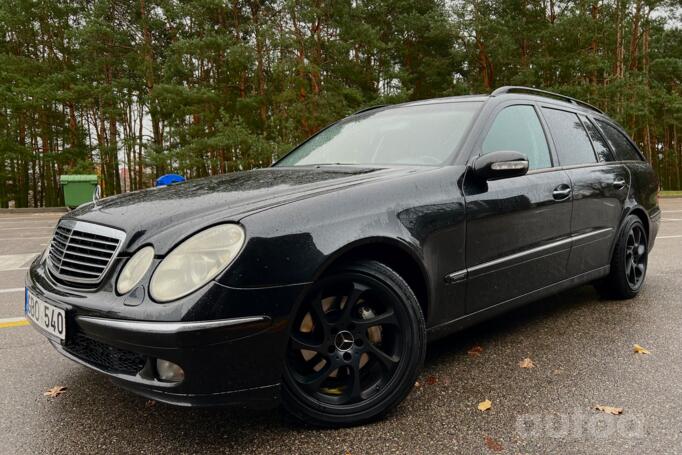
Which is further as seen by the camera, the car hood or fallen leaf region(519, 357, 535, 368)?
fallen leaf region(519, 357, 535, 368)

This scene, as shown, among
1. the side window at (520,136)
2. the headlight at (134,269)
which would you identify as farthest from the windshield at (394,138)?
the headlight at (134,269)

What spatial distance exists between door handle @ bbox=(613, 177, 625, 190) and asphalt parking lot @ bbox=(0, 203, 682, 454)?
40.3 inches

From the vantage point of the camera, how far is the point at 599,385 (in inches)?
100

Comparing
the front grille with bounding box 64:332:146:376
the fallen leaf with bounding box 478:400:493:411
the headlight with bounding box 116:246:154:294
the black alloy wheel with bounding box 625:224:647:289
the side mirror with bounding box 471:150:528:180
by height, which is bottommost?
the fallen leaf with bounding box 478:400:493:411

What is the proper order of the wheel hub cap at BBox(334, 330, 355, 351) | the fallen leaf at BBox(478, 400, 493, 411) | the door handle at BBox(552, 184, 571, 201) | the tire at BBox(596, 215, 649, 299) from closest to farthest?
the wheel hub cap at BBox(334, 330, 355, 351)
the fallen leaf at BBox(478, 400, 493, 411)
the door handle at BBox(552, 184, 571, 201)
the tire at BBox(596, 215, 649, 299)

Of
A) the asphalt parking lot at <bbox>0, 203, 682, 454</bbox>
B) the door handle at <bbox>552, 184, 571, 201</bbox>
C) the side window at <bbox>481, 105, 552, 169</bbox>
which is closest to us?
the asphalt parking lot at <bbox>0, 203, 682, 454</bbox>

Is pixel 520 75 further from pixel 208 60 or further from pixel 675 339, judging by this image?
pixel 675 339

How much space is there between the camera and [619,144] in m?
4.28

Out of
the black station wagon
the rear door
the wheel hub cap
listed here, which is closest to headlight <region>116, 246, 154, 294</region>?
the black station wagon

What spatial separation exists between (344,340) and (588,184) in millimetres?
2284

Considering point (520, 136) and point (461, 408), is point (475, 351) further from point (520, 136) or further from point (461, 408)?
point (520, 136)

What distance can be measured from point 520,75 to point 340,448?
23426 millimetres

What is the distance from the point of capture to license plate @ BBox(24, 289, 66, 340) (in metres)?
2.04

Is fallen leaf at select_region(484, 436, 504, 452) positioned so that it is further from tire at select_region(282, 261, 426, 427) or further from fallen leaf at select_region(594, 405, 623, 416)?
fallen leaf at select_region(594, 405, 623, 416)
